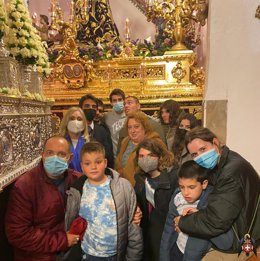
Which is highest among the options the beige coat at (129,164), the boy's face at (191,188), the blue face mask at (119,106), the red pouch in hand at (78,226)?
the blue face mask at (119,106)

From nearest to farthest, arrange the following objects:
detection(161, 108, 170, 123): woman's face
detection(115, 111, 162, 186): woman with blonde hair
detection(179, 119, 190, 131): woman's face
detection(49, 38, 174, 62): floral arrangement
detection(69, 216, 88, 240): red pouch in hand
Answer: detection(69, 216, 88, 240): red pouch in hand, detection(115, 111, 162, 186): woman with blonde hair, detection(179, 119, 190, 131): woman's face, detection(161, 108, 170, 123): woman's face, detection(49, 38, 174, 62): floral arrangement

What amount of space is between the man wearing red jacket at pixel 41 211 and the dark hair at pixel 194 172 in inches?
36.9

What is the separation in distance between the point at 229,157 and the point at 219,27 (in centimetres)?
218

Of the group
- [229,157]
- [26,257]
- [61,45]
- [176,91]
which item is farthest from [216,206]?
[61,45]

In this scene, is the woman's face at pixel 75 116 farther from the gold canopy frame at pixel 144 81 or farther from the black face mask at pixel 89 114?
the gold canopy frame at pixel 144 81

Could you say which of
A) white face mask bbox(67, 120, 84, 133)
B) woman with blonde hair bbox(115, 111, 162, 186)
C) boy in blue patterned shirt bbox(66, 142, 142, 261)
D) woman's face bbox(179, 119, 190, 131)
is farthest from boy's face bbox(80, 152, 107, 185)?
woman's face bbox(179, 119, 190, 131)

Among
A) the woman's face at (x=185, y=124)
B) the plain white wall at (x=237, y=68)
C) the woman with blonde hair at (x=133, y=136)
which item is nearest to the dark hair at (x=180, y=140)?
the woman's face at (x=185, y=124)

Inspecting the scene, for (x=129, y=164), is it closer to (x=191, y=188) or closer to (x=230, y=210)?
(x=191, y=188)

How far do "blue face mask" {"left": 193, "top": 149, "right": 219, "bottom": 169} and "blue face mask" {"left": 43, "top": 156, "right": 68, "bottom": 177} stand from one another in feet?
3.39

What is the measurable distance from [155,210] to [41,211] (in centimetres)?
93

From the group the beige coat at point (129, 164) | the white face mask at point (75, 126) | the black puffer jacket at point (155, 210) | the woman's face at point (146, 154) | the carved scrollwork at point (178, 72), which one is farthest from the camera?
the carved scrollwork at point (178, 72)

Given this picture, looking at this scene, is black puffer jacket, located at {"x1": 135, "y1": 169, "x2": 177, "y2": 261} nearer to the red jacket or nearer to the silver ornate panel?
the red jacket

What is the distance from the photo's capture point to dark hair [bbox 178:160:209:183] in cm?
220

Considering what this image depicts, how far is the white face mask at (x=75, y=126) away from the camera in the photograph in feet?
11.4
